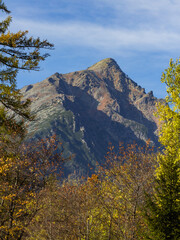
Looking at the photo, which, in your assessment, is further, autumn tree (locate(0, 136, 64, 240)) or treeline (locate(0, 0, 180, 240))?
autumn tree (locate(0, 136, 64, 240))

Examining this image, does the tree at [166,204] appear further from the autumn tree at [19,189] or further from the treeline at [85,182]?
the autumn tree at [19,189]

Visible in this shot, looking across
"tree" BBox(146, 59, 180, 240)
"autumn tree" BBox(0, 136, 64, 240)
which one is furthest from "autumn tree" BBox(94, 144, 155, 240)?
"autumn tree" BBox(0, 136, 64, 240)

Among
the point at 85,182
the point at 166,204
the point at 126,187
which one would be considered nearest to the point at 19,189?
the point at 85,182

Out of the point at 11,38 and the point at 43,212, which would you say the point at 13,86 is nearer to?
the point at 11,38

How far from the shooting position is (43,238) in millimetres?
19453

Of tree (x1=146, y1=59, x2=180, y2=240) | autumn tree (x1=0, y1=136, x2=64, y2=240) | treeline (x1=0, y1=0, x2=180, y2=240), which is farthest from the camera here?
autumn tree (x1=0, y1=136, x2=64, y2=240)

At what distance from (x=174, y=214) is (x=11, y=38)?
11367 mm

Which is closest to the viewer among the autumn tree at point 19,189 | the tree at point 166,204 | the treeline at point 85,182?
the tree at point 166,204

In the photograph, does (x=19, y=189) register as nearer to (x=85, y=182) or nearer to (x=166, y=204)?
(x=85, y=182)

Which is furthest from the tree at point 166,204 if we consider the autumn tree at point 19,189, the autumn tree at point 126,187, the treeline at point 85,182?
the autumn tree at point 19,189

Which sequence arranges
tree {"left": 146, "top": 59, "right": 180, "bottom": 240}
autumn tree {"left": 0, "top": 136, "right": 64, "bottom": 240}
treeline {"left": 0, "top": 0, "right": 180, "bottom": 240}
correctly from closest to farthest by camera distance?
tree {"left": 146, "top": 59, "right": 180, "bottom": 240} → treeline {"left": 0, "top": 0, "right": 180, "bottom": 240} → autumn tree {"left": 0, "top": 136, "right": 64, "bottom": 240}

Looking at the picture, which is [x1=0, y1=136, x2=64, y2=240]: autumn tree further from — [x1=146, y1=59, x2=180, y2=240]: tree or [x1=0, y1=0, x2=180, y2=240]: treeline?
[x1=146, y1=59, x2=180, y2=240]: tree

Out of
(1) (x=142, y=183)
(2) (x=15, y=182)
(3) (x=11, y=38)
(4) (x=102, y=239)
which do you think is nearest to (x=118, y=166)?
(1) (x=142, y=183)

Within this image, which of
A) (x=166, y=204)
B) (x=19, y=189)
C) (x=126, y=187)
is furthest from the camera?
(x=19, y=189)
